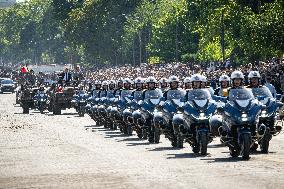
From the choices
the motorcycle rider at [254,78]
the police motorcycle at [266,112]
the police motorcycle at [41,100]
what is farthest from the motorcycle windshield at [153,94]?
the police motorcycle at [41,100]

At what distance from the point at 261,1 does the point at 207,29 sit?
46.0 feet

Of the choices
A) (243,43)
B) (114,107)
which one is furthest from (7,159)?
(243,43)

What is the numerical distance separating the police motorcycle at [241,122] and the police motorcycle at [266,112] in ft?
1.52

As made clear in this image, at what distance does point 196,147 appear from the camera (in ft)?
80.3

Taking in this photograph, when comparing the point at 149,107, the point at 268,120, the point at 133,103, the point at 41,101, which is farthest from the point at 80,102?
the point at 268,120

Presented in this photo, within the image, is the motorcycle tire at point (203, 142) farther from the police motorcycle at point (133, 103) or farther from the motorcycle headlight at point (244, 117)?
the police motorcycle at point (133, 103)

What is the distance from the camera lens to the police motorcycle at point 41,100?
6569 centimetres

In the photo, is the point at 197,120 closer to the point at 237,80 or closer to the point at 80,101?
the point at 237,80

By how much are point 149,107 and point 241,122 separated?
8.84m

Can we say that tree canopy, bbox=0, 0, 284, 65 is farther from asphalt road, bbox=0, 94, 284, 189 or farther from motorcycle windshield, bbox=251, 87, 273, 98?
motorcycle windshield, bbox=251, 87, 273, 98

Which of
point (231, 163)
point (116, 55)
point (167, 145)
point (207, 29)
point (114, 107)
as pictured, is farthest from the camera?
point (116, 55)

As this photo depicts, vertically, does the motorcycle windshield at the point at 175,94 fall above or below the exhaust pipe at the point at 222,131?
above

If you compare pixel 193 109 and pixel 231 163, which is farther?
pixel 193 109

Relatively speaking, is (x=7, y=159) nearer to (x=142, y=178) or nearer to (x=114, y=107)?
(x=142, y=178)
